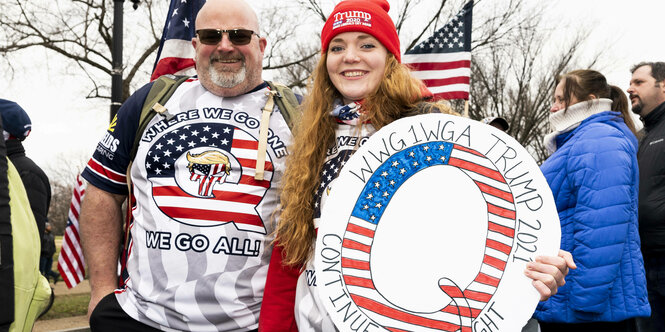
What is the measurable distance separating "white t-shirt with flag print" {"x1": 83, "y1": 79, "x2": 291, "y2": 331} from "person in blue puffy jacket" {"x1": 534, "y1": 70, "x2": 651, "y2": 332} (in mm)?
1569

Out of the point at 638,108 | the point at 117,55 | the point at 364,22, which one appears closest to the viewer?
the point at 364,22

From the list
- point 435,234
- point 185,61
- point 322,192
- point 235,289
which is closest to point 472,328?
point 435,234

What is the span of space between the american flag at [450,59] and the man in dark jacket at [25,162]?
13.7 feet

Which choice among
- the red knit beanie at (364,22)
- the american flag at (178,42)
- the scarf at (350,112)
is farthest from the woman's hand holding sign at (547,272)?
the american flag at (178,42)

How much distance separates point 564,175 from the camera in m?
3.17

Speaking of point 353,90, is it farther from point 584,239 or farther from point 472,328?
point 584,239

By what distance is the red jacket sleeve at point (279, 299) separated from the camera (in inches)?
84.6

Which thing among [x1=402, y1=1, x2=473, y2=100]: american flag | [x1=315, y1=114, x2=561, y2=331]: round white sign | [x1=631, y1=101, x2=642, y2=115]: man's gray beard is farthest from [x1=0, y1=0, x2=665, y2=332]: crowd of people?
[x1=402, y1=1, x2=473, y2=100]: american flag

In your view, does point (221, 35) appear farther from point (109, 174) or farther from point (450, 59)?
point (450, 59)

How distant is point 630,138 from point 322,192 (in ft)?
6.97

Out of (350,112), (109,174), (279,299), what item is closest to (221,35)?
(109,174)

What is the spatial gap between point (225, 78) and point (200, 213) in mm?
648

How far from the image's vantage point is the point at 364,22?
6.95ft

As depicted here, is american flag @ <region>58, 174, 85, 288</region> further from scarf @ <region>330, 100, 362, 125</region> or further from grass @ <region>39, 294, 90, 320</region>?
grass @ <region>39, 294, 90, 320</region>
